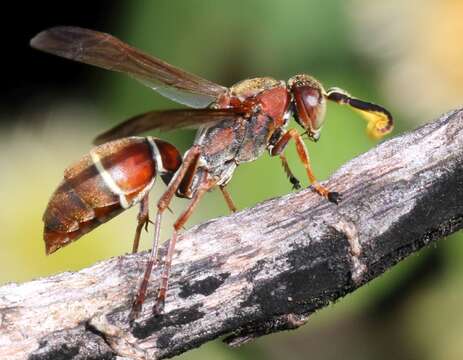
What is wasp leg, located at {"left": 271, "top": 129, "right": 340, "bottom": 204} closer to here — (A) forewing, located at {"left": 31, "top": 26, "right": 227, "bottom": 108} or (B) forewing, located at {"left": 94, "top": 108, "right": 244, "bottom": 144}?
(B) forewing, located at {"left": 94, "top": 108, "right": 244, "bottom": 144}

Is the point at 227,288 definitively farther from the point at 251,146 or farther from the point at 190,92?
the point at 190,92

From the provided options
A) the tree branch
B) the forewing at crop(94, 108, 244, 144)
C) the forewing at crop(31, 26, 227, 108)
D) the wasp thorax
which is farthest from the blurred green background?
the tree branch

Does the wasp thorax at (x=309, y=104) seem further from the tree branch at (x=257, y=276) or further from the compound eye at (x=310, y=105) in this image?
the tree branch at (x=257, y=276)

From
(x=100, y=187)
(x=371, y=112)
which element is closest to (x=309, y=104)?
(x=371, y=112)

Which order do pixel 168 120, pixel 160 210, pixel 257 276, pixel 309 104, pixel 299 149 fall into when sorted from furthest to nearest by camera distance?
pixel 309 104
pixel 299 149
pixel 160 210
pixel 168 120
pixel 257 276

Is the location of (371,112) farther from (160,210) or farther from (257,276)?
(257,276)

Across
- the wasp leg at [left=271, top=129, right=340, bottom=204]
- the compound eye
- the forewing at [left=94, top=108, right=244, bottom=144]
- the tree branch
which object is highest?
the forewing at [left=94, top=108, right=244, bottom=144]

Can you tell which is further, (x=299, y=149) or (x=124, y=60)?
(x=124, y=60)
